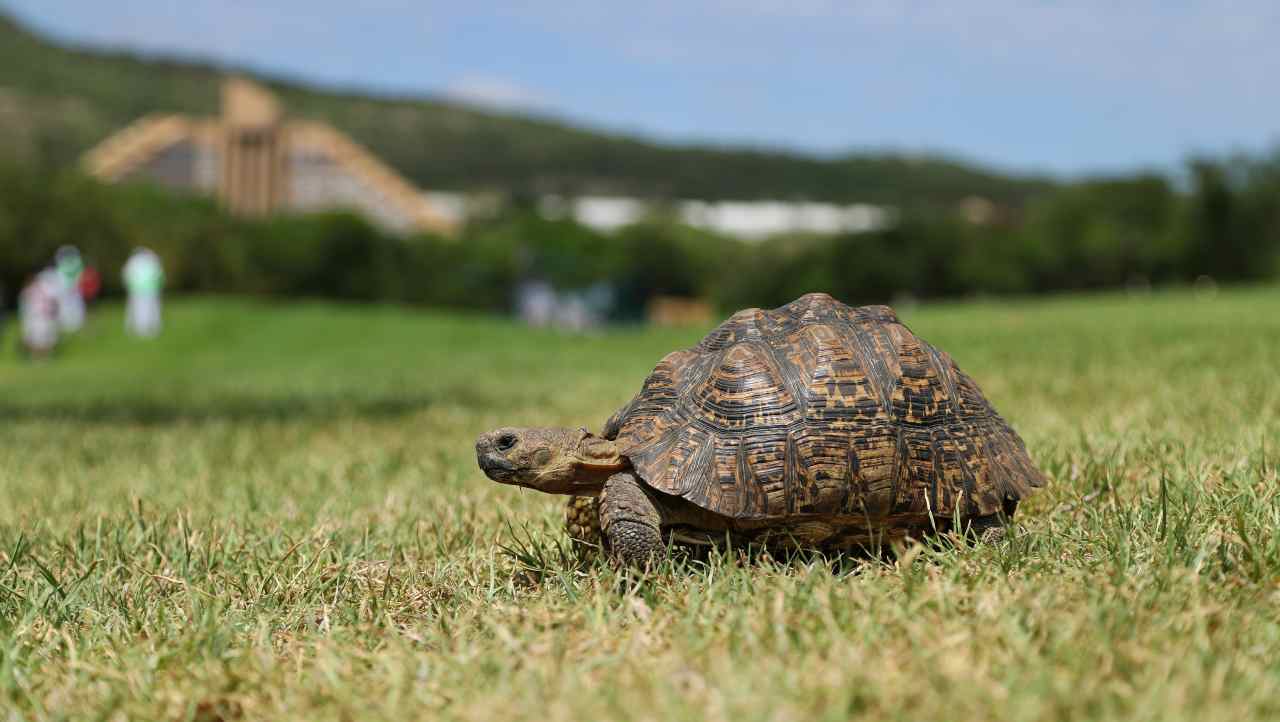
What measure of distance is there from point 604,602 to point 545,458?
0.66 metres

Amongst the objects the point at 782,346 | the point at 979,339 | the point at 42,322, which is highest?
the point at 782,346

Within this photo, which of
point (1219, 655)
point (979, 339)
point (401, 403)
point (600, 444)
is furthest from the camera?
point (979, 339)

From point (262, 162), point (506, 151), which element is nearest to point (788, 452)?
point (262, 162)

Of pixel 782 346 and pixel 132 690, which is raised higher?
Answer: pixel 782 346

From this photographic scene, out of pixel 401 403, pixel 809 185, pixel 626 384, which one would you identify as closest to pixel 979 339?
pixel 626 384

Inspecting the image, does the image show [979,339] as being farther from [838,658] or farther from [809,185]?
[809,185]

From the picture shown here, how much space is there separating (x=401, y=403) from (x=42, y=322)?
17.7m

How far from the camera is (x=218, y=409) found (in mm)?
11914

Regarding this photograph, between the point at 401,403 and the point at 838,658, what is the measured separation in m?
9.83

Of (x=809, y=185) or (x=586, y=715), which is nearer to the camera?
(x=586, y=715)

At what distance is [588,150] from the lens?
7372 inches

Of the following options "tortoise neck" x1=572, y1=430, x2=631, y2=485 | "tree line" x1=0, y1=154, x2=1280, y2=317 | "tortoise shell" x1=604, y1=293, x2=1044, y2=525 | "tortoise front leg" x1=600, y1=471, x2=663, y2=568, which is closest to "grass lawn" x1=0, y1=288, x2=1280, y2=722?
"tortoise front leg" x1=600, y1=471, x2=663, y2=568

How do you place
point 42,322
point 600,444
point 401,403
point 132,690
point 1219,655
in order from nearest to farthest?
point 1219,655 → point 132,690 → point 600,444 → point 401,403 → point 42,322

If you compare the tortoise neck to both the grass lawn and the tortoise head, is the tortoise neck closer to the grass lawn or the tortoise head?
the tortoise head
